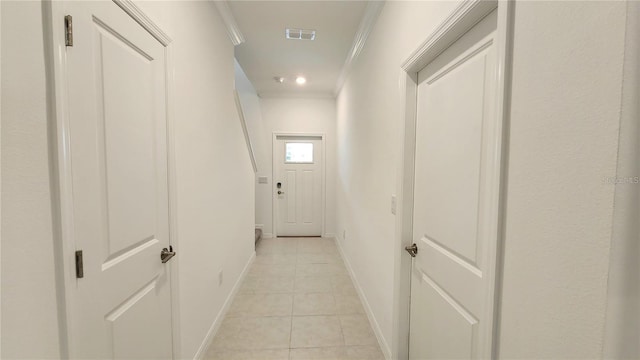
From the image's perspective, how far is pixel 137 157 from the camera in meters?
1.11

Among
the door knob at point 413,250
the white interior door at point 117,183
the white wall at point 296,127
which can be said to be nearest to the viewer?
the white interior door at point 117,183

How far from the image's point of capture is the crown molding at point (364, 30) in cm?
199

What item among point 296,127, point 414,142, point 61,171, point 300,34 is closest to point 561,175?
point 414,142

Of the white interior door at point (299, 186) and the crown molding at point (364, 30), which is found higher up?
the crown molding at point (364, 30)

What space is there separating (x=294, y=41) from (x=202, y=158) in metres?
1.73

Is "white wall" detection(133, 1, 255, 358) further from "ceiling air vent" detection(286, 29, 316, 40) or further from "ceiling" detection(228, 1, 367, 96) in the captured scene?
"ceiling air vent" detection(286, 29, 316, 40)

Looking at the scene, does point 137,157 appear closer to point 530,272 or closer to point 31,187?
point 31,187

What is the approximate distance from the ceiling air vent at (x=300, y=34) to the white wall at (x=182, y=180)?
641 mm

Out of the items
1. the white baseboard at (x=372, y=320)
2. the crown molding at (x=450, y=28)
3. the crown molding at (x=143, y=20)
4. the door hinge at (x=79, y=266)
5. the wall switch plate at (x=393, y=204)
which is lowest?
the white baseboard at (x=372, y=320)

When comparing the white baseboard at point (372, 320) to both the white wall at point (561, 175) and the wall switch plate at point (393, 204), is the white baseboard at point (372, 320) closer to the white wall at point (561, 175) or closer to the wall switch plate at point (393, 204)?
the wall switch plate at point (393, 204)

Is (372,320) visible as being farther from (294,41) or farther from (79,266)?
(294,41)

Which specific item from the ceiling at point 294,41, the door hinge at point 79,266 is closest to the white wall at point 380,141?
the ceiling at point 294,41

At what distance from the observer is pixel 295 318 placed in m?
2.23

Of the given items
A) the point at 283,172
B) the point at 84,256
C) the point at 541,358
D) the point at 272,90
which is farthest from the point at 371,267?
the point at 272,90
